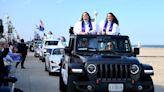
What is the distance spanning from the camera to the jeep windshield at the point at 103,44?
12392 mm

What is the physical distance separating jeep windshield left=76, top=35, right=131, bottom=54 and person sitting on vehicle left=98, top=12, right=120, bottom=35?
0.58m

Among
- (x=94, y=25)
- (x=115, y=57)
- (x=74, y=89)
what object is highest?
(x=94, y=25)

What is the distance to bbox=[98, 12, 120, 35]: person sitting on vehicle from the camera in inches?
523

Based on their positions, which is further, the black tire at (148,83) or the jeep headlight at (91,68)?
the black tire at (148,83)

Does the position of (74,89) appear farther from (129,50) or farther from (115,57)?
(129,50)

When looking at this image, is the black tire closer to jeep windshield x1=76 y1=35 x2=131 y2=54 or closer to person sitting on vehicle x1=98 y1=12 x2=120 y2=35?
jeep windshield x1=76 y1=35 x2=131 y2=54

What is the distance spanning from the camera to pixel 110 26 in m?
13.3

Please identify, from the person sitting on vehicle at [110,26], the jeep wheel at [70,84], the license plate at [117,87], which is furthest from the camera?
the person sitting on vehicle at [110,26]

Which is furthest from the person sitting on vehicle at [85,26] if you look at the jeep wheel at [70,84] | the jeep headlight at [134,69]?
the jeep headlight at [134,69]

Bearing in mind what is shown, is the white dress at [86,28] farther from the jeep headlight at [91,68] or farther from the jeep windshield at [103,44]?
the jeep headlight at [91,68]

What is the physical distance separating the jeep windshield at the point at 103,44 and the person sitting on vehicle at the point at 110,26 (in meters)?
0.58

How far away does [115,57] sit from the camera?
11.4 metres

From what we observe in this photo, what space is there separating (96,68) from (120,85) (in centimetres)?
70

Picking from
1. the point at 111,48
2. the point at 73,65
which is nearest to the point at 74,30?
the point at 111,48
